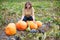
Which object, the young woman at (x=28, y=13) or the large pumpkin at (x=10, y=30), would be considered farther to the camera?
the young woman at (x=28, y=13)

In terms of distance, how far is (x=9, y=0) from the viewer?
37.5 ft

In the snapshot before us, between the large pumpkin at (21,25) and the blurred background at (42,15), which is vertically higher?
the large pumpkin at (21,25)

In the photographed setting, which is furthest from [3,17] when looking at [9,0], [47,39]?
[9,0]

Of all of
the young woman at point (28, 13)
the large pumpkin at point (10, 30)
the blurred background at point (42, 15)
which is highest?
the young woman at point (28, 13)

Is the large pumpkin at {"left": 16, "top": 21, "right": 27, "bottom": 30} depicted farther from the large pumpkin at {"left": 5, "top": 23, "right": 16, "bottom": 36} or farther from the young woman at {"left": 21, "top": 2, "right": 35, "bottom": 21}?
the young woman at {"left": 21, "top": 2, "right": 35, "bottom": 21}

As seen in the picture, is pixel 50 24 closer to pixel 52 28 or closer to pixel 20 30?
pixel 52 28

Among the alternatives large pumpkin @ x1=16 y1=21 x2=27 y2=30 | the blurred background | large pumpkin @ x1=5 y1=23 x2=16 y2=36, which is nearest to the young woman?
large pumpkin @ x1=16 y1=21 x2=27 y2=30

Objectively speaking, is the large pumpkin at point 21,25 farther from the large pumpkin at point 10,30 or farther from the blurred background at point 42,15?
the blurred background at point 42,15

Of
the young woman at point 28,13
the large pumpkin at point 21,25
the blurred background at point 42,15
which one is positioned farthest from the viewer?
the blurred background at point 42,15

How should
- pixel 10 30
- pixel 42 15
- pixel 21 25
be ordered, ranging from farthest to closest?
pixel 42 15, pixel 21 25, pixel 10 30

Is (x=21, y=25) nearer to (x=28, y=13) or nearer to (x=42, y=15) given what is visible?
(x=28, y=13)

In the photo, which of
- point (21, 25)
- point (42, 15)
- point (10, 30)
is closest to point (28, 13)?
point (21, 25)

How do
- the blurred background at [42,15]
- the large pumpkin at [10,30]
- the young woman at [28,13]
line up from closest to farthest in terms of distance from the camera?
the large pumpkin at [10,30] → the young woman at [28,13] → the blurred background at [42,15]

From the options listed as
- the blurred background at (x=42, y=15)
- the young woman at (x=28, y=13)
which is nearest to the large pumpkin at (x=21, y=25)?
the young woman at (x=28, y=13)
